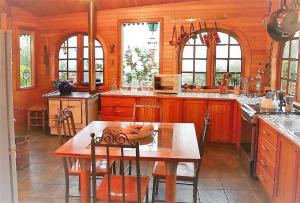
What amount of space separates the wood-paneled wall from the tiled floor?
1.92m

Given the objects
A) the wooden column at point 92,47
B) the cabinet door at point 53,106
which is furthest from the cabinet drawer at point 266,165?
the cabinet door at point 53,106

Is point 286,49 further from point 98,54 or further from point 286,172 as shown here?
point 98,54

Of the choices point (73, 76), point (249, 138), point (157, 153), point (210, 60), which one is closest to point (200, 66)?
point (210, 60)

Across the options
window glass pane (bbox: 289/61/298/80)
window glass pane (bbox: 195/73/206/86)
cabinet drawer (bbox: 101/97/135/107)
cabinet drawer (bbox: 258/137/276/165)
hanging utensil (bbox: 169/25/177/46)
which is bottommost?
cabinet drawer (bbox: 258/137/276/165)

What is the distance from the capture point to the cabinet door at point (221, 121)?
17.7 ft

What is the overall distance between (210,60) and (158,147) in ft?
11.7

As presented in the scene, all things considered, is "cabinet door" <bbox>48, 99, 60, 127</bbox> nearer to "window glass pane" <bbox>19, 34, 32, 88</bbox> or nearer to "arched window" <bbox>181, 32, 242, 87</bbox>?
"window glass pane" <bbox>19, 34, 32, 88</bbox>

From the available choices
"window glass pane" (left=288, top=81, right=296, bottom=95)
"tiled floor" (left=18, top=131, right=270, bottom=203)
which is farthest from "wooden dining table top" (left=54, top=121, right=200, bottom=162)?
"window glass pane" (left=288, top=81, right=296, bottom=95)

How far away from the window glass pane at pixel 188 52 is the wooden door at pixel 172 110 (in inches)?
41.2

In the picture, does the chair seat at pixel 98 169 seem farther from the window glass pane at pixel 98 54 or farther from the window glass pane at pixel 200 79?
the window glass pane at pixel 98 54

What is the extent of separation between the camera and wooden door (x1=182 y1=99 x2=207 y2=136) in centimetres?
548

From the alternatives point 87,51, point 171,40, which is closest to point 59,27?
point 87,51

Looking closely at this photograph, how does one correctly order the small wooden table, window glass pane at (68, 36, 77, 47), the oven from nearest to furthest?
the small wooden table
the oven
window glass pane at (68, 36, 77, 47)

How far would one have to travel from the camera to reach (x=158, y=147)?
9.18 ft
